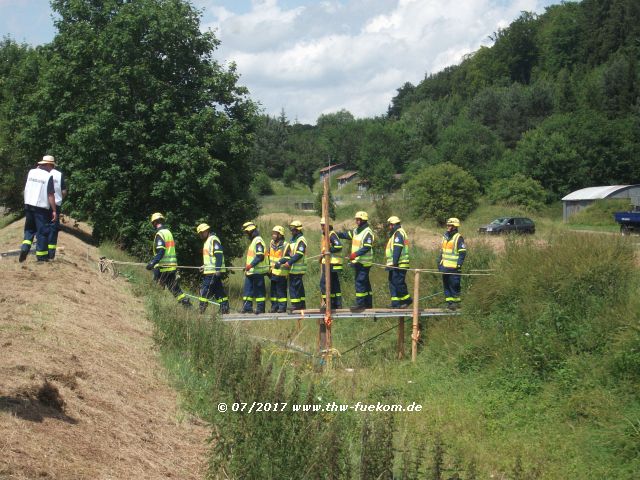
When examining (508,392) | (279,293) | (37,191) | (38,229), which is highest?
(37,191)

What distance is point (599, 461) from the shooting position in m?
10.1

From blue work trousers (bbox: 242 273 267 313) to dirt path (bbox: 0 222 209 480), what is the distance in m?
4.05

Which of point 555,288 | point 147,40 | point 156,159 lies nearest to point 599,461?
point 555,288

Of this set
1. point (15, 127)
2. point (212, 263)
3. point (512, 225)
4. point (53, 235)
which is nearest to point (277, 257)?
point (212, 263)

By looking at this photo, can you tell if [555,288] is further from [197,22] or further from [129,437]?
[197,22]

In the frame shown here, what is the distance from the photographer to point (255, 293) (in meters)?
16.2

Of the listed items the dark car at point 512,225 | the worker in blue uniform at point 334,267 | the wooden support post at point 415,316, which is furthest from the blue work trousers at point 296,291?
the dark car at point 512,225

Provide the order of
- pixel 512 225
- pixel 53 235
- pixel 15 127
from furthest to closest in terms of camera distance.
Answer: pixel 512 225 → pixel 15 127 → pixel 53 235

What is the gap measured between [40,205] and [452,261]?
7.98 meters

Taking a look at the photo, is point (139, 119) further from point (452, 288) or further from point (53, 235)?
point (452, 288)

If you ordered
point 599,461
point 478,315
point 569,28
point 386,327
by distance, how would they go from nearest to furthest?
point 599,461, point 478,315, point 386,327, point 569,28

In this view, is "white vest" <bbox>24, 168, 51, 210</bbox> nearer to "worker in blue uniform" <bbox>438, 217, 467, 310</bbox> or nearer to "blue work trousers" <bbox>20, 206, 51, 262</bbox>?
"blue work trousers" <bbox>20, 206, 51, 262</bbox>

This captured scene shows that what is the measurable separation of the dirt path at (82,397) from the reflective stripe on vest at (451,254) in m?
6.63

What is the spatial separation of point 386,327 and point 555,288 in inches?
198
